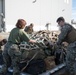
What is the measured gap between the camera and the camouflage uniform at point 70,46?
21.7ft

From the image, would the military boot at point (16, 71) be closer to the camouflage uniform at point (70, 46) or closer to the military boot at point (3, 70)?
the military boot at point (3, 70)

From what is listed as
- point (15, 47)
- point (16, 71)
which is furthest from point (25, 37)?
point (16, 71)

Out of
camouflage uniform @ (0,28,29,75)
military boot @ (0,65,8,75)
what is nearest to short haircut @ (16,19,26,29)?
camouflage uniform @ (0,28,29,75)

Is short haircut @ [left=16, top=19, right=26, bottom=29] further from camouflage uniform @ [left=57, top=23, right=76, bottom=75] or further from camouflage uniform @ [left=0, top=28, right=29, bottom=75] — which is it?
camouflage uniform @ [left=57, top=23, right=76, bottom=75]

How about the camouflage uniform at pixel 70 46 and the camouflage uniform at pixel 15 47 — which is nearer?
the camouflage uniform at pixel 70 46

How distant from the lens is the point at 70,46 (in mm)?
6770

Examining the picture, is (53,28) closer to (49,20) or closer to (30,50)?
(49,20)

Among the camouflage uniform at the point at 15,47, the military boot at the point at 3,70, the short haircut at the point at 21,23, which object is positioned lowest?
the military boot at the point at 3,70

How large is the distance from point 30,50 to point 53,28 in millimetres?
22975

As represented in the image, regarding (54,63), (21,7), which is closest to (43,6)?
(21,7)

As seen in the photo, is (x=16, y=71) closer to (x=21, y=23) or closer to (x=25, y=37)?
(x=25, y=37)

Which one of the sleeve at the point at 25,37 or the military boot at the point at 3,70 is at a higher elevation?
the sleeve at the point at 25,37

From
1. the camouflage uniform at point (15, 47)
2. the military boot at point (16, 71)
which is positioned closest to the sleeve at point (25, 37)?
the camouflage uniform at point (15, 47)

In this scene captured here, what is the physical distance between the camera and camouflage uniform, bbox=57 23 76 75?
662 cm
